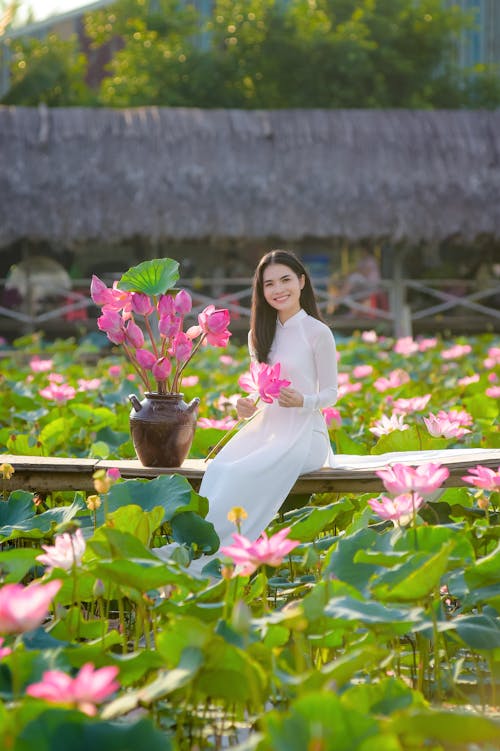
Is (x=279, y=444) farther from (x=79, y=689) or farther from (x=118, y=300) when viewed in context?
(x=79, y=689)

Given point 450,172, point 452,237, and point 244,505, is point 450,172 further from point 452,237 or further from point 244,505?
point 244,505

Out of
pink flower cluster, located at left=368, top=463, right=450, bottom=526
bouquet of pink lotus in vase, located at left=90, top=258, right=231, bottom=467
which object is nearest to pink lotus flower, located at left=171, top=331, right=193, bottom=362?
bouquet of pink lotus in vase, located at left=90, top=258, right=231, bottom=467

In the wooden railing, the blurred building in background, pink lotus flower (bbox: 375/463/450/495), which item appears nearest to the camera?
pink lotus flower (bbox: 375/463/450/495)

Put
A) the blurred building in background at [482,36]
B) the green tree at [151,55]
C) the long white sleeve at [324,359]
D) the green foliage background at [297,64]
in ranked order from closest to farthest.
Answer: the long white sleeve at [324,359] → the green foliage background at [297,64] → the green tree at [151,55] → the blurred building in background at [482,36]

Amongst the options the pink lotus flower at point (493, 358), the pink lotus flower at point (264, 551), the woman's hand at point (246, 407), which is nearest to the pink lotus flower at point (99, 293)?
the woman's hand at point (246, 407)

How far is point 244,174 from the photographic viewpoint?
10953 millimetres

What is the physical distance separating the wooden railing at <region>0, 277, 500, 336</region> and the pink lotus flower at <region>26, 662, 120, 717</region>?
8.81 metres

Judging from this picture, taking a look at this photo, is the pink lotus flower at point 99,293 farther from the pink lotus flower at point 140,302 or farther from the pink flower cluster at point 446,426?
the pink flower cluster at point 446,426

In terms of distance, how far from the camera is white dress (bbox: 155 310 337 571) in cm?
254

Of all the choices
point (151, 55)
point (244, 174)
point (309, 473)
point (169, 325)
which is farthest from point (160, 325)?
point (151, 55)

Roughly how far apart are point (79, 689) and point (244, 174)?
1009 centimetres

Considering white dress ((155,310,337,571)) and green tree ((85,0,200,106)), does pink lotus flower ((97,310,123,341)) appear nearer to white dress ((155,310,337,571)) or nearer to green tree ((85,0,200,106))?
white dress ((155,310,337,571))

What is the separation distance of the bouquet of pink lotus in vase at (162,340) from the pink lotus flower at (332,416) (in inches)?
22.6

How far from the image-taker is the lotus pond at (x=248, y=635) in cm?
110
